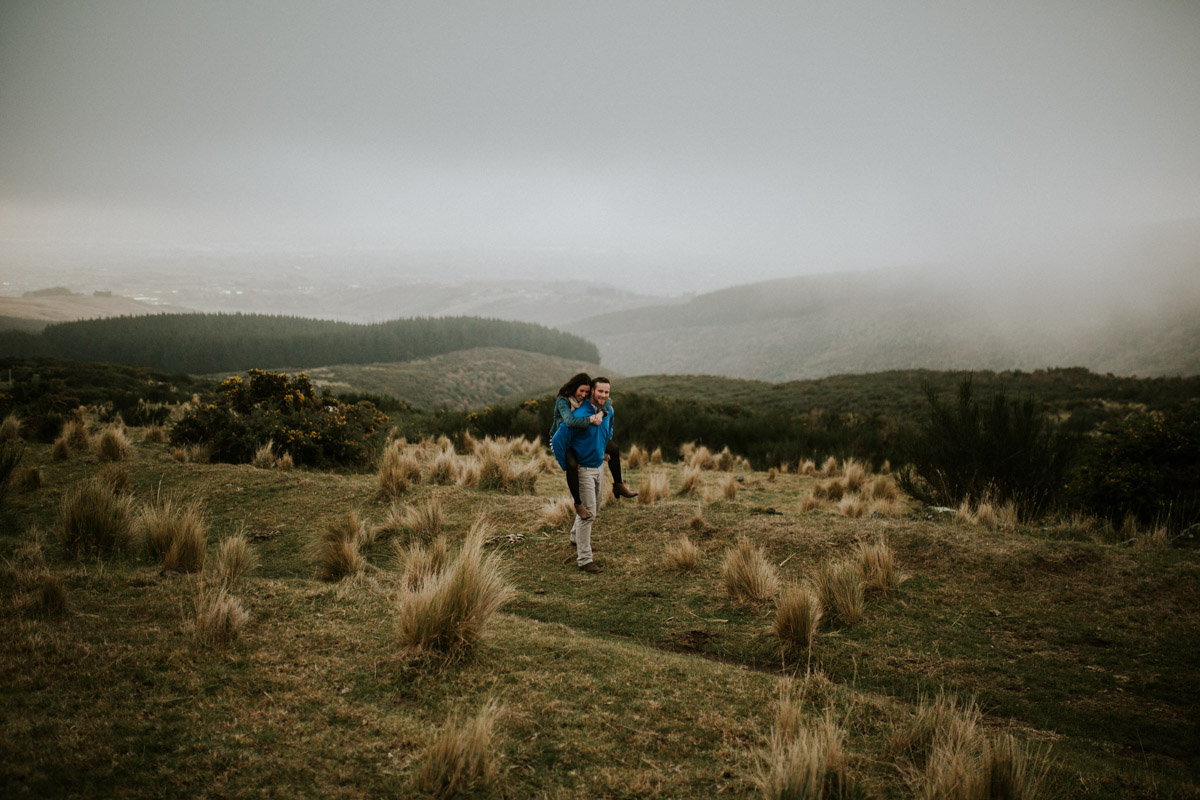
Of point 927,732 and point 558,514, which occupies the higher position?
point 927,732

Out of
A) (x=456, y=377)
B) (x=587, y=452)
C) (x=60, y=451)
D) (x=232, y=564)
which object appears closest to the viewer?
(x=232, y=564)

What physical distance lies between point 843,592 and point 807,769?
274 centimetres

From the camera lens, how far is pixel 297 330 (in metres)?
140

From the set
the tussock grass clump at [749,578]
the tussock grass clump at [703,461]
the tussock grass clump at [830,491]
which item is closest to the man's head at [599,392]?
the tussock grass clump at [749,578]

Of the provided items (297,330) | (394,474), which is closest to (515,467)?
(394,474)

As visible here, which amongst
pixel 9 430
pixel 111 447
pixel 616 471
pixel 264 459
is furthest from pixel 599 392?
pixel 9 430

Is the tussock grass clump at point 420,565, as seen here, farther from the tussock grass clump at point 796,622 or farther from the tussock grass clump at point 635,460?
the tussock grass clump at point 635,460

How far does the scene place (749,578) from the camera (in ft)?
18.2

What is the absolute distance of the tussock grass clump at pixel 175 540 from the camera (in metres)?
5.04

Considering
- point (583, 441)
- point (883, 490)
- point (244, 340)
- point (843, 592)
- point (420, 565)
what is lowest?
point (883, 490)

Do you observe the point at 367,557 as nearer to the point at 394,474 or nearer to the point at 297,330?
the point at 394,474

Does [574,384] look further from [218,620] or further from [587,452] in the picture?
[218,620]

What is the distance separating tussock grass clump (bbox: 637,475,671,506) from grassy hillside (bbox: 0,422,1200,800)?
2441 mm

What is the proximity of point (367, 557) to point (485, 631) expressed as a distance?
3.49 metres
